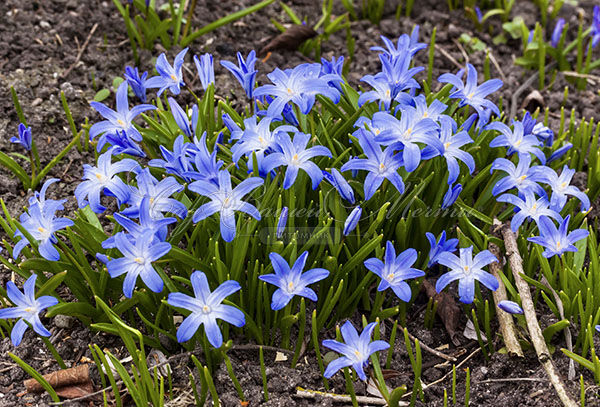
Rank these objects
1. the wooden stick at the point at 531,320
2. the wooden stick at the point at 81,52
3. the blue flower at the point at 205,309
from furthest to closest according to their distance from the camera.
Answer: the wooden stick at the point at 81,52 < the wooden stick at the point at 531,320 < the blue flower at the point at 205,309

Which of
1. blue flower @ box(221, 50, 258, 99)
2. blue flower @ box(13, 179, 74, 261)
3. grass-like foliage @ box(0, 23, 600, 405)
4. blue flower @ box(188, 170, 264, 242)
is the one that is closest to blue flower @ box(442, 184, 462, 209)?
grass-like foliage @ box(0, 23, 600, 405)

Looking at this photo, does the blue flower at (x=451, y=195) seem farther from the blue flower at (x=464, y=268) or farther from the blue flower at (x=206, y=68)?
the blue flower at (x=206, y=68)

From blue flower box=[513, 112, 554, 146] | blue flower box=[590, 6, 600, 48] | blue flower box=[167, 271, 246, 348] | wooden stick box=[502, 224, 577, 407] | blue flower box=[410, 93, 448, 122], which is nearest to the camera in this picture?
blue flower box=[167, 271, 246, 348]

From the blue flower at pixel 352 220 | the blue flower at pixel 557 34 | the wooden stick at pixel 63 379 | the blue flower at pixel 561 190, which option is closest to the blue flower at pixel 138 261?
the wooden stick at pixel 63 379

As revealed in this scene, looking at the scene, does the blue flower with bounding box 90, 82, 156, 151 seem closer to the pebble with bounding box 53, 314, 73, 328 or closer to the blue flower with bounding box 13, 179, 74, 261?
the blue flower with bounding box 13, 179, 74, 261

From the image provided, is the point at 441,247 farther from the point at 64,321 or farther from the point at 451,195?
the point at 64,321

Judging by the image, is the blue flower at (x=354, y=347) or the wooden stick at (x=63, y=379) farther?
the wooden stick at (x=63, y=379)
